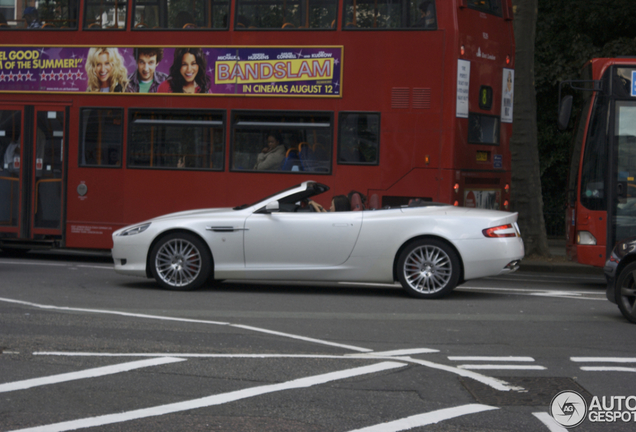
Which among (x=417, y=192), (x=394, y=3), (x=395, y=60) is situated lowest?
(x=417, y=192)

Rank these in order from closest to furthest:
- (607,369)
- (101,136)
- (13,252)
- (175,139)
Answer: (607,369)
(175,139)
(101,136)
(13,252)

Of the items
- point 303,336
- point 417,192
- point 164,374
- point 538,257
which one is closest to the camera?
point 164,374

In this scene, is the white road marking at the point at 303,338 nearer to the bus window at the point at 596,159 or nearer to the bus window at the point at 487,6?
the bus window at the point at 596,159

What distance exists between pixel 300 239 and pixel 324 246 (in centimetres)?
30

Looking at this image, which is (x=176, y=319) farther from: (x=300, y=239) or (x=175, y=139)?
(x=175, y=139)

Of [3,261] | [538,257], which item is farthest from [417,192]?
[3,261]

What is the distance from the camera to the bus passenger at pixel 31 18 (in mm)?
13414

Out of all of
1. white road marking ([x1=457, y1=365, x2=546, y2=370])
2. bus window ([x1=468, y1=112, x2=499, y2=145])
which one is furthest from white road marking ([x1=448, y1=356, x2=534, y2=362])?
bus window ([x1=468, y1=112, x2=499, y2=145])

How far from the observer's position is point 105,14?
514 inches

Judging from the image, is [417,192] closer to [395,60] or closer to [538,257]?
[395,60]

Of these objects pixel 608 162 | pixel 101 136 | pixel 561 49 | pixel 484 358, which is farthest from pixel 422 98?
pixel 561 49

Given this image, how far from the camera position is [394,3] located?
39.2 feet

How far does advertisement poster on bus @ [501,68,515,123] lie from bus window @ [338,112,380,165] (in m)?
2.11

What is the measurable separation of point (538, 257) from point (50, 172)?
9279mm
